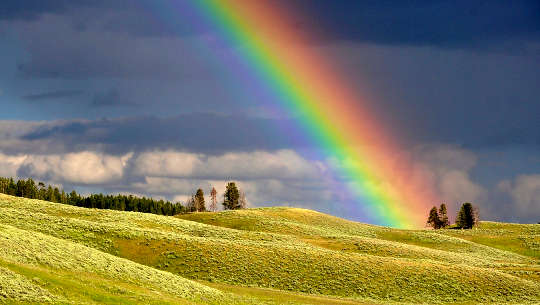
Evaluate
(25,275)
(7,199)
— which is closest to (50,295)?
(25,275)

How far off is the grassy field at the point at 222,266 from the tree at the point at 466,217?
2177 inches

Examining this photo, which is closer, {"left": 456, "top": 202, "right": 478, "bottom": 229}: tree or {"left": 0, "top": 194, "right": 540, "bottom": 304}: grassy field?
{"left": 0, "top": 194, "right": 540, "bottom": 304}: grassy field

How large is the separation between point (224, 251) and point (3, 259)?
3889 cm

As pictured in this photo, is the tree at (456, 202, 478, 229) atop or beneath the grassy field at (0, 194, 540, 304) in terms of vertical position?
atop

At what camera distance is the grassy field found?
50.3 m

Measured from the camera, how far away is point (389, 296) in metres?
76.3

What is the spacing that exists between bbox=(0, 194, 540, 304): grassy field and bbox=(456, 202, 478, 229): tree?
5529cm

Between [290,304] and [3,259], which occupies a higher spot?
[3,259]

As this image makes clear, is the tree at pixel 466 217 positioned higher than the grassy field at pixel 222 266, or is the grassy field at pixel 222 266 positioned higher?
the tree at pixel 466 217

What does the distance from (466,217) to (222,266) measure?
128 meters

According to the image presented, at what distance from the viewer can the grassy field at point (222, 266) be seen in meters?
50.3

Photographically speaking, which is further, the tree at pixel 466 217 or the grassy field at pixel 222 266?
the tree at pixel 466 217

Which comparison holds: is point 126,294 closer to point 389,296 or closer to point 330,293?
point 330,293

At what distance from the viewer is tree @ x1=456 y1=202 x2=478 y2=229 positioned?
624 feet
